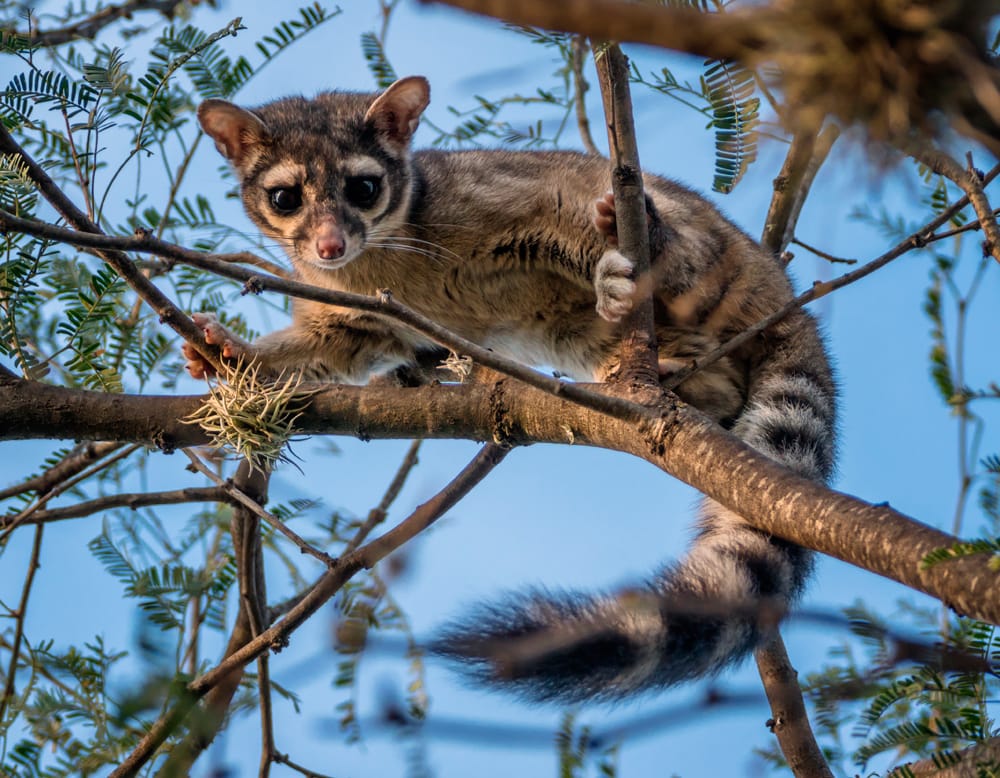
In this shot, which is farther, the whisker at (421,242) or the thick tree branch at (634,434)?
the whisker at (421,242)

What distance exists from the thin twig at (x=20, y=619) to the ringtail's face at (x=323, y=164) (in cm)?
177

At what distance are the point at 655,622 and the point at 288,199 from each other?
10.4ft

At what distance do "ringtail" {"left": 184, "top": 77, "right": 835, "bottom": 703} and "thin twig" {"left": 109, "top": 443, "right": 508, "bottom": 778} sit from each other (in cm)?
86

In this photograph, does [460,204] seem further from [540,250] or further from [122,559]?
[122,559]

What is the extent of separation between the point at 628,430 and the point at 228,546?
112 inches

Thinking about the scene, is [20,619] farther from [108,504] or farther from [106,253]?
[106,253]

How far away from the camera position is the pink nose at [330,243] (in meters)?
4.53

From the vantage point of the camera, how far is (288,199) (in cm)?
495

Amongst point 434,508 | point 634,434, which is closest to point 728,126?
point 634,434

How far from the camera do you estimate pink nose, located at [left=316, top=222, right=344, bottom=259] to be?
178 inches

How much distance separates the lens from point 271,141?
514 cm

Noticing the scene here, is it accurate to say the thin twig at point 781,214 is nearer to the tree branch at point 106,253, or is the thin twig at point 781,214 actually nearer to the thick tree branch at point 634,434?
the thick tree branch at point 634,434

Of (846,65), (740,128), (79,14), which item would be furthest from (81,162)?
(846,65)

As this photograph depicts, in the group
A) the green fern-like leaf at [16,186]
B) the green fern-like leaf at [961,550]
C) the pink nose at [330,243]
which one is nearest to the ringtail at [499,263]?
the pink nose at [330,243]
